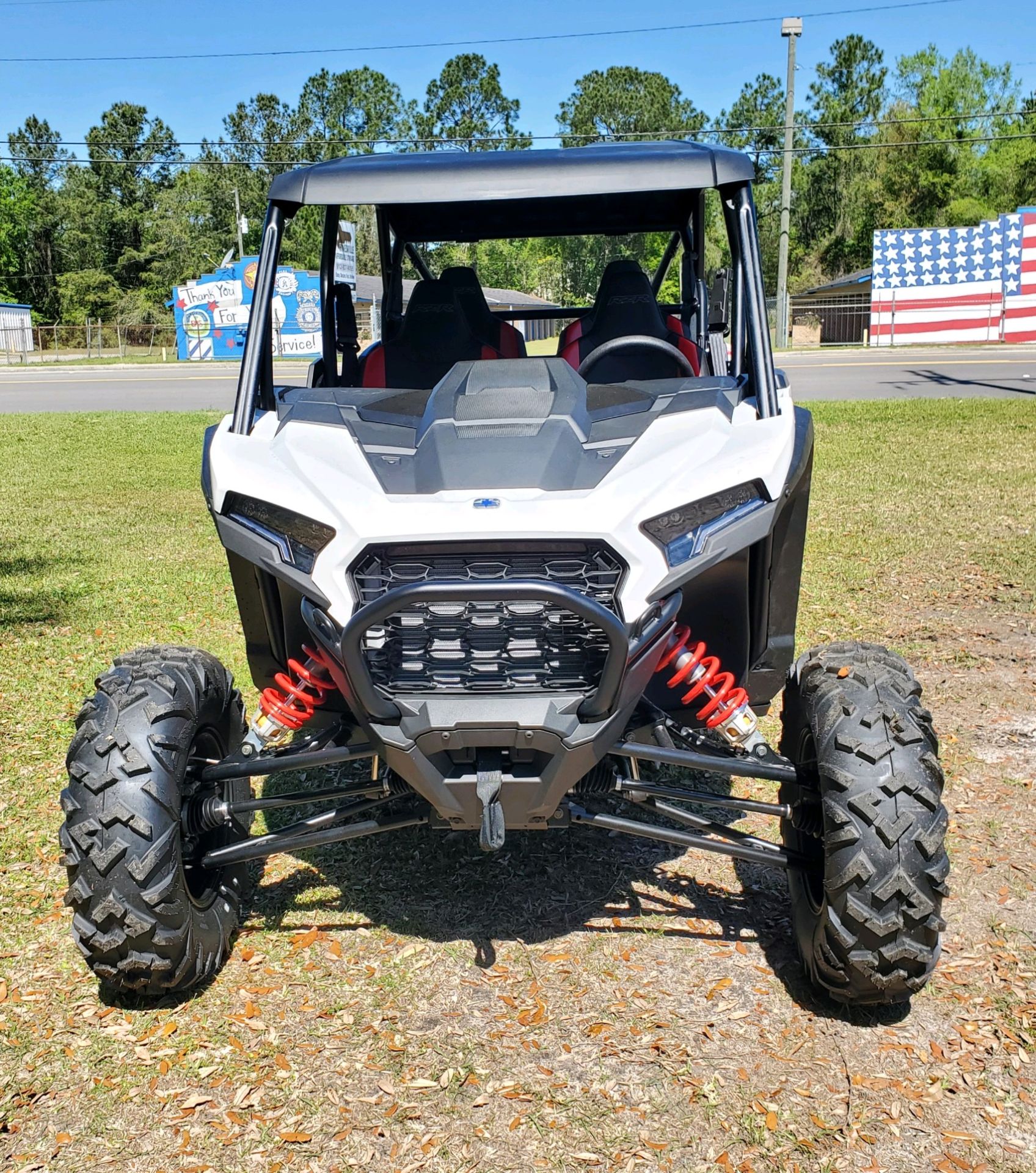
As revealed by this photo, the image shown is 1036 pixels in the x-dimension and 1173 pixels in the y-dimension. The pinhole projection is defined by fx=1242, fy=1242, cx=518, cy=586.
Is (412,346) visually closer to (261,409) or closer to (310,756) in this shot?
(261,409)

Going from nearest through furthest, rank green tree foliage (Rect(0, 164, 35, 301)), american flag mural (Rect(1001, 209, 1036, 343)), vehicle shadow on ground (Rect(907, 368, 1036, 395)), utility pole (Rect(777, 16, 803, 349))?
vehicle shadow on ground (Rect(907, 368, 1036, 395))
utility pole (Rect(777, 16, 803, 349))
american flag mural (Rect(1001, 209, 1036, 343))
green tree foliage (Rect(0, 164, 35, 301))

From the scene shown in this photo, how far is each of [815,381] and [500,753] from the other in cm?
2015

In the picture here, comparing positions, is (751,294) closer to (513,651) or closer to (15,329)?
(513,651)

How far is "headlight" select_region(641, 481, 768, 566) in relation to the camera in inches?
115

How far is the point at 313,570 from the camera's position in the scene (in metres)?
2.93

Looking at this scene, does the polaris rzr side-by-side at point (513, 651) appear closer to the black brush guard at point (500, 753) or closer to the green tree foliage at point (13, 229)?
the black brush guard at point (500, 753)

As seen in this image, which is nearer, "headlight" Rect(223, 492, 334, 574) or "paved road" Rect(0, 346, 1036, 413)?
"headlight" Rect(223, 492, 334, 574)

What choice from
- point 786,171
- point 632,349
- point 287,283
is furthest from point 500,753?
point 287,283

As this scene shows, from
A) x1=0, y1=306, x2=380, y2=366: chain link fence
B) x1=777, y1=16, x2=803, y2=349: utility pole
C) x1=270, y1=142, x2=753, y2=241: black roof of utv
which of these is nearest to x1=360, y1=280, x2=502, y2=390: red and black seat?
x1=270, y1=142, x2=753, y2=241: black roof of utv

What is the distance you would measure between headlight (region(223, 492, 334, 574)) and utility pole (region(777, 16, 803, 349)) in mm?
30834

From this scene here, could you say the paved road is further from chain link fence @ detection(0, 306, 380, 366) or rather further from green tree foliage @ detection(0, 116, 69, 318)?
green tree foliage @ detection(0, 116, 69, 318)

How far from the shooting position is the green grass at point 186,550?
6.06 m

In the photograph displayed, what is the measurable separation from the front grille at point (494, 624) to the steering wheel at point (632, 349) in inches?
54.5

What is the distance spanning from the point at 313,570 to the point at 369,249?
12.7 ft
